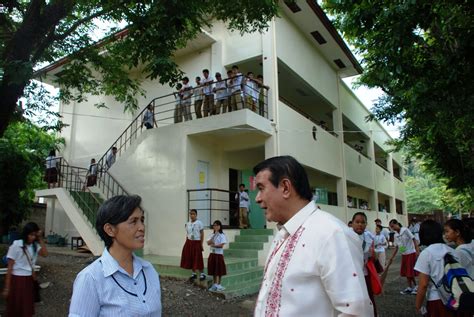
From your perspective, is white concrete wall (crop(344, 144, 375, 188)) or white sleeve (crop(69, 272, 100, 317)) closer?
white sleeve (crop(69, 272, 100, 317))

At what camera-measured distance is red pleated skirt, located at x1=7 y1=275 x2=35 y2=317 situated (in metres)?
5.13

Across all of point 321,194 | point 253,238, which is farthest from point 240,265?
point 321,194

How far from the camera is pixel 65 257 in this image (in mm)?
11148

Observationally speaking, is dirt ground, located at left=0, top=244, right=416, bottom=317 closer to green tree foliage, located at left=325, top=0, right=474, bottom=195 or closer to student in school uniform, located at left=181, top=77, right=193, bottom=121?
green tree foliage, located at left=325, top=0, right=474, bottom=195

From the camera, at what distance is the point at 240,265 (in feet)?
31.0

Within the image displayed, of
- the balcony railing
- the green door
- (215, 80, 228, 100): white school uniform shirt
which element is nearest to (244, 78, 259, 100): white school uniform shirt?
(215, 80, 228, 100): white school uniform shirt

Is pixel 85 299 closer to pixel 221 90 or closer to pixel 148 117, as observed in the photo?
pixel 221 90

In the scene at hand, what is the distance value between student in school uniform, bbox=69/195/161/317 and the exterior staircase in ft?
20.6

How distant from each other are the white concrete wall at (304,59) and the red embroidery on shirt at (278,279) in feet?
37.5

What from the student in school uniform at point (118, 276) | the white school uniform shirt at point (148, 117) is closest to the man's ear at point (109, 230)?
the student in school uniform at point (118, 276)

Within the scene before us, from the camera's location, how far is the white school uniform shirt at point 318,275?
4.63 feet

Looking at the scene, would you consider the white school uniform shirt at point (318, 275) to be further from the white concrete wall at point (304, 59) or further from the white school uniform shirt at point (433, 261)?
the white concrete wall at point (304, 59)

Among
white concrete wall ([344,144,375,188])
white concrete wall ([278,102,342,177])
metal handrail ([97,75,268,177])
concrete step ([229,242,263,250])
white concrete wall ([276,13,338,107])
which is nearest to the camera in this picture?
concrete step ([229,242,263,250])

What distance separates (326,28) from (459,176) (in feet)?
27.4
